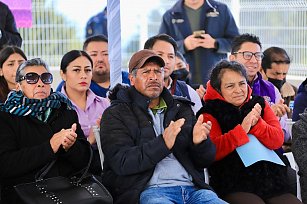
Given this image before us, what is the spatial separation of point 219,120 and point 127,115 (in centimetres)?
69

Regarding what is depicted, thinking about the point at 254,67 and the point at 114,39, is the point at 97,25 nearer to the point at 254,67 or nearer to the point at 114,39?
the point at 114,39

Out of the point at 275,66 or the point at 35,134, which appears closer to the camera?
the point at 35,134

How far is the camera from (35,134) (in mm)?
4602

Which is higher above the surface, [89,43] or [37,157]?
[89,43]

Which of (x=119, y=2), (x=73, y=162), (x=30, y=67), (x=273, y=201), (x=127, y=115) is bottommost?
(x=273, y=201)

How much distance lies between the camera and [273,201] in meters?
4.77

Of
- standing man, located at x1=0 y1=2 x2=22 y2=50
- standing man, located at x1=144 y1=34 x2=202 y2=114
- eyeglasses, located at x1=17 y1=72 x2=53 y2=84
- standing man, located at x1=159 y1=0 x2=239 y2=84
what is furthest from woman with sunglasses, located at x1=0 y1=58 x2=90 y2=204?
standing man, located at x1=159 y1=0 x2=239 y2=84

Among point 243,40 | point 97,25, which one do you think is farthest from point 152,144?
point 97,25

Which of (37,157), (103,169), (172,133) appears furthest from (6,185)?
(172,133)

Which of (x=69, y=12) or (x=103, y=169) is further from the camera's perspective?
(x=69, y=12)

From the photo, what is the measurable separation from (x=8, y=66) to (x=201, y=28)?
2462 millimetres

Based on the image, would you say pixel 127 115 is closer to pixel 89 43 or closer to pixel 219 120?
pixel 219 120

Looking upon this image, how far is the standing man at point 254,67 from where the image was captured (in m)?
5.77

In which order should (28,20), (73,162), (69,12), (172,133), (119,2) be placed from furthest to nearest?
(69,12)
(28,20)
(119,2)
(73,162)
(172,133)
